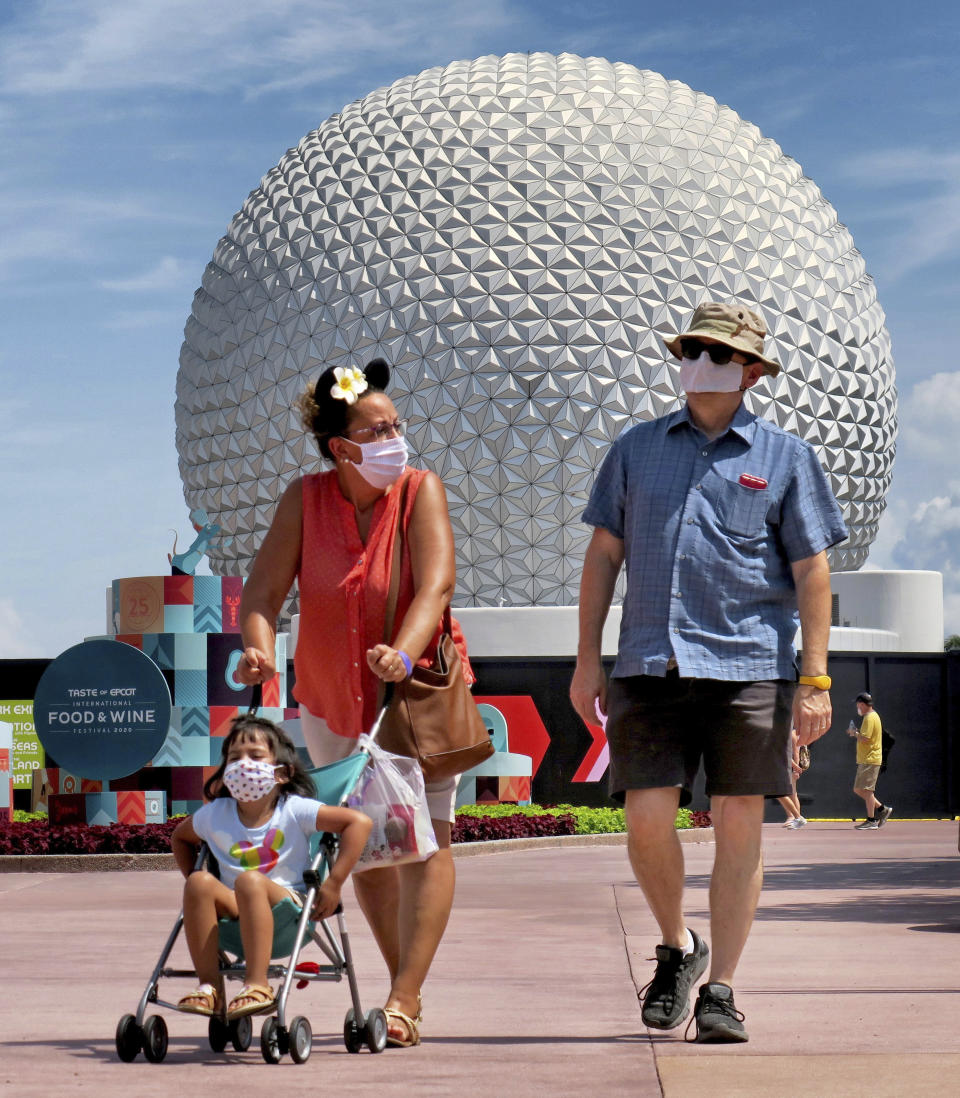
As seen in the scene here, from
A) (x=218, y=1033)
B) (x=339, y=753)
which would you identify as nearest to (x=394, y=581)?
(x=339, y=753)

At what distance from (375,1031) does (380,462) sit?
5.29 ft

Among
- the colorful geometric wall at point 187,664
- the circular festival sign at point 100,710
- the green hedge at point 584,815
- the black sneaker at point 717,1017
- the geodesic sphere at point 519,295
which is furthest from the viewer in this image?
the geodesic sphere at point 519,295

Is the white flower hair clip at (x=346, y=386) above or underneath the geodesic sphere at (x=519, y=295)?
underneath

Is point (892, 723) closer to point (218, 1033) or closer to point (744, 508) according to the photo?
point (744, 508)

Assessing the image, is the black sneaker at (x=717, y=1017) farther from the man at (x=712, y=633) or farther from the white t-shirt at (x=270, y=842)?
the white t-shirt at (x=270, y=842)

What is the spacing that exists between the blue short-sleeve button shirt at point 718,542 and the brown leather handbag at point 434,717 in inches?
18.8

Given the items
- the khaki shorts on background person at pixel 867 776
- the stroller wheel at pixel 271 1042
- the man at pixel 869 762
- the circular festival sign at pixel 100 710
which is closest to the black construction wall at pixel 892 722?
the man at pixel 869 762

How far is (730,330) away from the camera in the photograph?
209 inches

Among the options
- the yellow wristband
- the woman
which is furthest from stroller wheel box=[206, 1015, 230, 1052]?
the yellow wristband

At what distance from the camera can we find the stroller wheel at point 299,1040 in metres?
4.36

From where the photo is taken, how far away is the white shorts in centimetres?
510

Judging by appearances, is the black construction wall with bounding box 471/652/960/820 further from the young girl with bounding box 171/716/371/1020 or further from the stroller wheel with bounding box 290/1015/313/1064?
the stroller wheel with bounding box 290/1015/313/1064

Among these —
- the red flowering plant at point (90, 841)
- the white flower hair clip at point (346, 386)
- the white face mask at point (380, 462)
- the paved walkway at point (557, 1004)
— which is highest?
the white flower hair clip at point (346, 386)

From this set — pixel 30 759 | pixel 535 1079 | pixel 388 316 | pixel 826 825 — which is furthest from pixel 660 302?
pixel 535 1079
